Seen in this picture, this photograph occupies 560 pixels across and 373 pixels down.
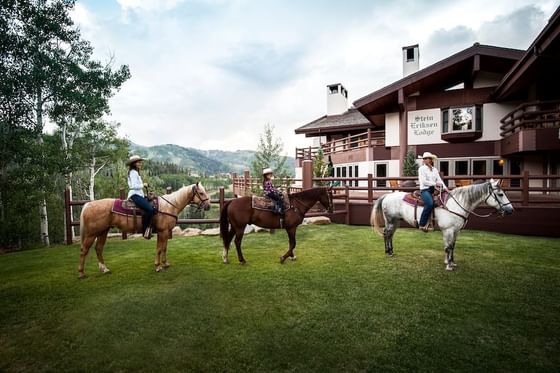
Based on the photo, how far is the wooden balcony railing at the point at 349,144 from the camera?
764 inches

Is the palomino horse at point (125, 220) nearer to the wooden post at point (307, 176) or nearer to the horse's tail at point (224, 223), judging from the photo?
the horse's tail at point (224, 223)

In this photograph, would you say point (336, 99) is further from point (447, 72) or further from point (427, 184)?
point (427, 184)

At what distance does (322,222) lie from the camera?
38.4ft

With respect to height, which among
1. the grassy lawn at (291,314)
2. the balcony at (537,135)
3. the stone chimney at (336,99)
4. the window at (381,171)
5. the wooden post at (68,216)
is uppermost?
the stone chimney at (336,99)

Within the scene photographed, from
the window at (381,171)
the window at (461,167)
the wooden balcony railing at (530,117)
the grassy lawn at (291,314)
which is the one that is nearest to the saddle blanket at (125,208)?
the grassy lawn at (291,314)

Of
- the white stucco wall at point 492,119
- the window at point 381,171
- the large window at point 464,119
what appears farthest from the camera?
the window at point 381,171

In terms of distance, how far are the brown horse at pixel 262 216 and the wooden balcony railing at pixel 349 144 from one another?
12920 millimetres

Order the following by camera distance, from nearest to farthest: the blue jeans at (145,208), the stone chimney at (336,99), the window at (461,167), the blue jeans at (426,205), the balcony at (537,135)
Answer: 1. the blue jeans at (145,208)
2. the blue jeans at (426,205)
3. the balcony at (537,135)
4. the window at (461,167)
5. the stone chimney at (336,99)

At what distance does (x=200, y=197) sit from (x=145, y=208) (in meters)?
1.19

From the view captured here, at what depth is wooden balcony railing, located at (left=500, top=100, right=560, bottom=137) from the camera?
11.5 metres

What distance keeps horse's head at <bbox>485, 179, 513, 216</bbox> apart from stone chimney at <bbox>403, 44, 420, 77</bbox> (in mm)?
18958

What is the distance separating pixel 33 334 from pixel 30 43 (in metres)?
14.6

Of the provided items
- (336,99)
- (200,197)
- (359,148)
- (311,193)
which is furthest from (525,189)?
(336,99)

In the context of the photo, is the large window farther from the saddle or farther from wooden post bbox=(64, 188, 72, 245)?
wooden post bbox=(64, 188, 72, 245)
